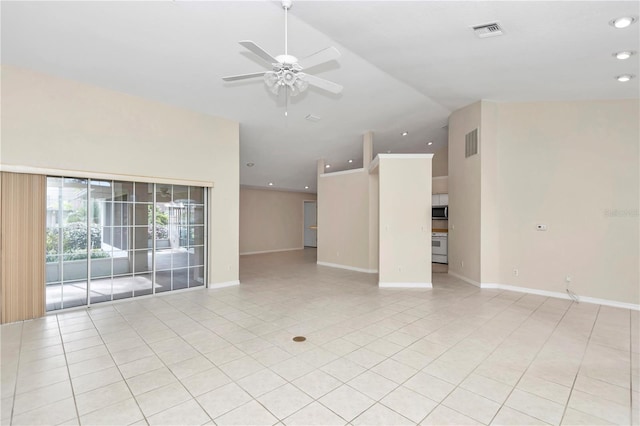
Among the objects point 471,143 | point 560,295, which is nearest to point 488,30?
point 471,143

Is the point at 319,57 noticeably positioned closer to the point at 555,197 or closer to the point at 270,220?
the point at 555,197

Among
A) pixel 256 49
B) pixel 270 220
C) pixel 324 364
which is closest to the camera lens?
pixel 256 49

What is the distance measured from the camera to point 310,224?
13930 millimetres

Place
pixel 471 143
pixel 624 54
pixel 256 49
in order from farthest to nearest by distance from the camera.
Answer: pixel 471 143
pixel 624 54
pixel 256 49

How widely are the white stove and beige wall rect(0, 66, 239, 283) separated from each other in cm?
622

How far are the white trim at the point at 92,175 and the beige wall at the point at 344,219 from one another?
3813 mm

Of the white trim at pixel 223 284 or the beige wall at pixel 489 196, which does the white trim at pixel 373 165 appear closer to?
the beige wall at pixel 489 196

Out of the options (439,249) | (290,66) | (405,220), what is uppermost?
(290,66)

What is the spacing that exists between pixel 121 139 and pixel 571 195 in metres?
7.73

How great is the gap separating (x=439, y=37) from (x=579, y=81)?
8.61 ft

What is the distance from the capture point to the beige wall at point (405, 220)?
20.4ft

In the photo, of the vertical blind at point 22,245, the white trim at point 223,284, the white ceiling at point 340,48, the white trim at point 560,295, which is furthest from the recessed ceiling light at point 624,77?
the vertical blind at point 22,245

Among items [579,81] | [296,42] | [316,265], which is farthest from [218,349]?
[579,81]

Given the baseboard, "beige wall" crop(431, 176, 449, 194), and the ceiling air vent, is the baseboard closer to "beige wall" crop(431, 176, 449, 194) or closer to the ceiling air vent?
the ceiling air vent
